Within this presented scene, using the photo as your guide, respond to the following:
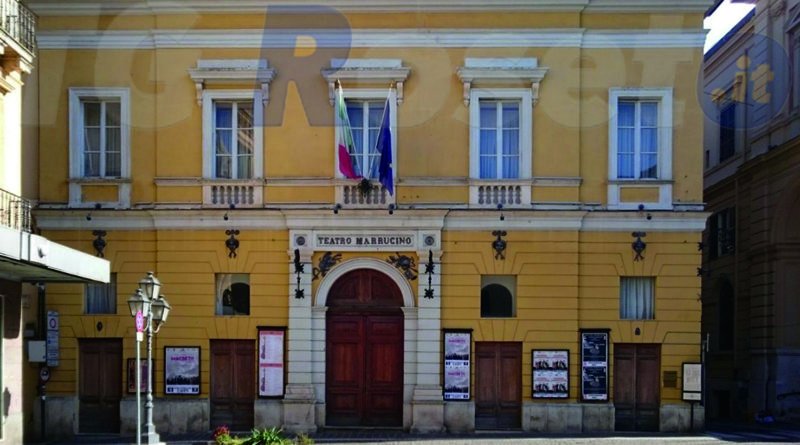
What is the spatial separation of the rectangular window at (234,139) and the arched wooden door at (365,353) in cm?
387

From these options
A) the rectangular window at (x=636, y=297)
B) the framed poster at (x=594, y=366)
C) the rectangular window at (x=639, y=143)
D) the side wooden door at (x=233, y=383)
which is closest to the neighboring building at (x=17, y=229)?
the side wooden door at (x=233, y=383)

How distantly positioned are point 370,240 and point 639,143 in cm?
722

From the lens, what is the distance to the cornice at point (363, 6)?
21406 millimetres

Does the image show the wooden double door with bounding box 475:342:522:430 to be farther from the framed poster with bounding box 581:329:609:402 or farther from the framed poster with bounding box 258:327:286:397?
the framed poster with bounding box 258:327:286:397

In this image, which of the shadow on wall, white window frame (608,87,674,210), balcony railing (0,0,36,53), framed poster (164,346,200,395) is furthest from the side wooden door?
white window frame (608,87,674,210)

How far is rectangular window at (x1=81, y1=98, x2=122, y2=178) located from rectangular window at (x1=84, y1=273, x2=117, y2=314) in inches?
109

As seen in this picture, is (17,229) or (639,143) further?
(639,143)

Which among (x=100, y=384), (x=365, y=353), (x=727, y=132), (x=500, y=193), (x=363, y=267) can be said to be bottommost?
(x=100, y=384)

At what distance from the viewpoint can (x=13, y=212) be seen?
17.7m

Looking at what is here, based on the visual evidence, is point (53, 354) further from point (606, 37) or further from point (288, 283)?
point (606, 37)

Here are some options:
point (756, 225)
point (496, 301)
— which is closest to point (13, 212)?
point (496, 301)

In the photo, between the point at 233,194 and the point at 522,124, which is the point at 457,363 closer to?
the point at 522,124

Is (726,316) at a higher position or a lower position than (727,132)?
Answer: lower

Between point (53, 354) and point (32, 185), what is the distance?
4.24 metres
